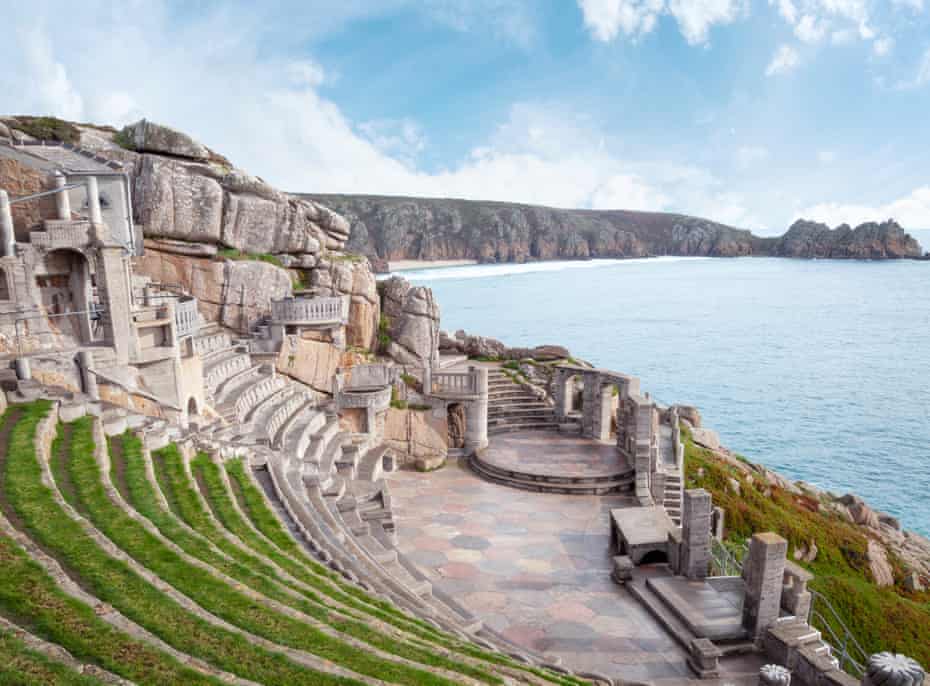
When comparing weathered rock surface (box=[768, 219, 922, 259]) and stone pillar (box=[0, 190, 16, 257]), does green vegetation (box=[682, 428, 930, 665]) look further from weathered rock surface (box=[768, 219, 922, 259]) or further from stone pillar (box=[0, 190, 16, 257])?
weathered rock surface (box=[768, 219, 922, 259])

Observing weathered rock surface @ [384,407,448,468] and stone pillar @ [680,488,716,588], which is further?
weathered rock surface @ [384,407,448,468]

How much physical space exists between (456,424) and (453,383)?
78.8 inches

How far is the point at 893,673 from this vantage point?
8812mm

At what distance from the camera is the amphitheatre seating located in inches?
247

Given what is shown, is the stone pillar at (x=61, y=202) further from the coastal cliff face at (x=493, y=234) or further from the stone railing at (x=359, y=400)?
the coastal cliff face at (x=493, y=234)

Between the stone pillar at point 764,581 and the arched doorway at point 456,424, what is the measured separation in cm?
1607

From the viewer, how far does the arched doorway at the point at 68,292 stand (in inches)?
710

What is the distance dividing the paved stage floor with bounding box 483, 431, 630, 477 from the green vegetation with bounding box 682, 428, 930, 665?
5685 mm

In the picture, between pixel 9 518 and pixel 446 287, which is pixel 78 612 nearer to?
pixel 9 518

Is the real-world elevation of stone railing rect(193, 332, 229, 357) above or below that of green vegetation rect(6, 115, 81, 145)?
below

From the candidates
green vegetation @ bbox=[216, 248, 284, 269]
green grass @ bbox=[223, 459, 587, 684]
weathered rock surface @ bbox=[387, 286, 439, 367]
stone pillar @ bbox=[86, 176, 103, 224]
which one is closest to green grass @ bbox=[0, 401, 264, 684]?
green grass @ bbox=[223, 459, 587, 684]

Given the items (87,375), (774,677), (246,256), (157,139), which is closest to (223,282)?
(246,256)

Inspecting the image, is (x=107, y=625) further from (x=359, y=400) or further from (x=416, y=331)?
(x=416, y=331)

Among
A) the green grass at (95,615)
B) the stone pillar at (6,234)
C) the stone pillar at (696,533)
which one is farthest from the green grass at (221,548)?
the stone pillar at (696,533)
